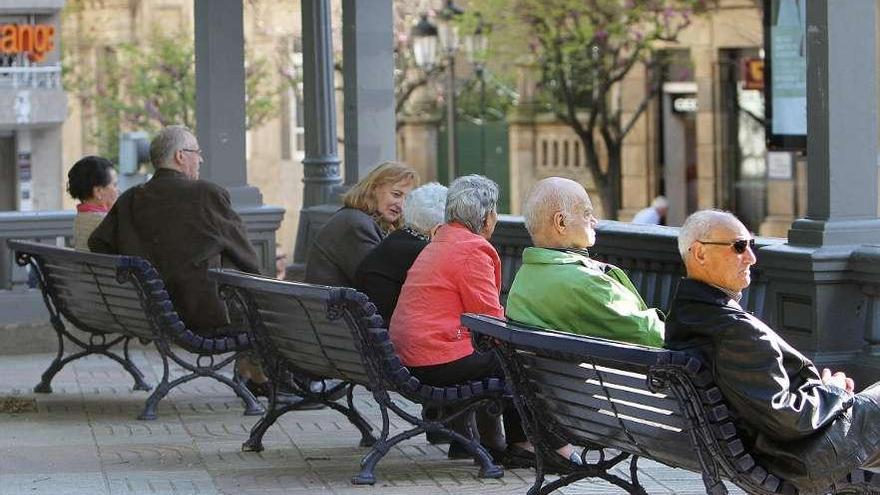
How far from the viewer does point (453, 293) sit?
8578 millimetres

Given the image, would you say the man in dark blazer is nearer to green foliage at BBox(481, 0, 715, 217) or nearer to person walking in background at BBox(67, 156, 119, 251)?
person walking in background at BBox(67, 156, 119, 251)

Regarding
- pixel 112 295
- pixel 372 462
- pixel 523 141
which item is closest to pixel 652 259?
pixel 372 462

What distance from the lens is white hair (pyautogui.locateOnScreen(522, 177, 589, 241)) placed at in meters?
7.68

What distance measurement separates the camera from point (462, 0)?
42.5 m

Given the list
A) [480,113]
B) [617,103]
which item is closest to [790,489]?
[617,103]

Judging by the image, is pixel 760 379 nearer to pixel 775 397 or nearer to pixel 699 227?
pixel 775 397

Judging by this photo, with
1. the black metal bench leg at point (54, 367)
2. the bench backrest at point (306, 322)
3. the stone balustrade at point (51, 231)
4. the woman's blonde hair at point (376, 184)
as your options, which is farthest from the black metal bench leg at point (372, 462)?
the stone balustrade at point (51, 231)

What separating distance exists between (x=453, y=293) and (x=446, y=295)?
1.2 inches

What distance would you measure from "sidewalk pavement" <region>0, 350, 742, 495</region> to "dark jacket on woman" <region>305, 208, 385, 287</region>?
2.56ft

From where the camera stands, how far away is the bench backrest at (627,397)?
20.8ft

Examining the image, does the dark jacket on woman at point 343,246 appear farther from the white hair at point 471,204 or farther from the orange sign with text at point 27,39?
the orange sign with text at point 27,39

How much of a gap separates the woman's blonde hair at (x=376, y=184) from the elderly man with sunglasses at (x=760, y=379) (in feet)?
10.6

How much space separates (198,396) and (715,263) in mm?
5725

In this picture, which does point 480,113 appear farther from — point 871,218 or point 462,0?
point 871,218
